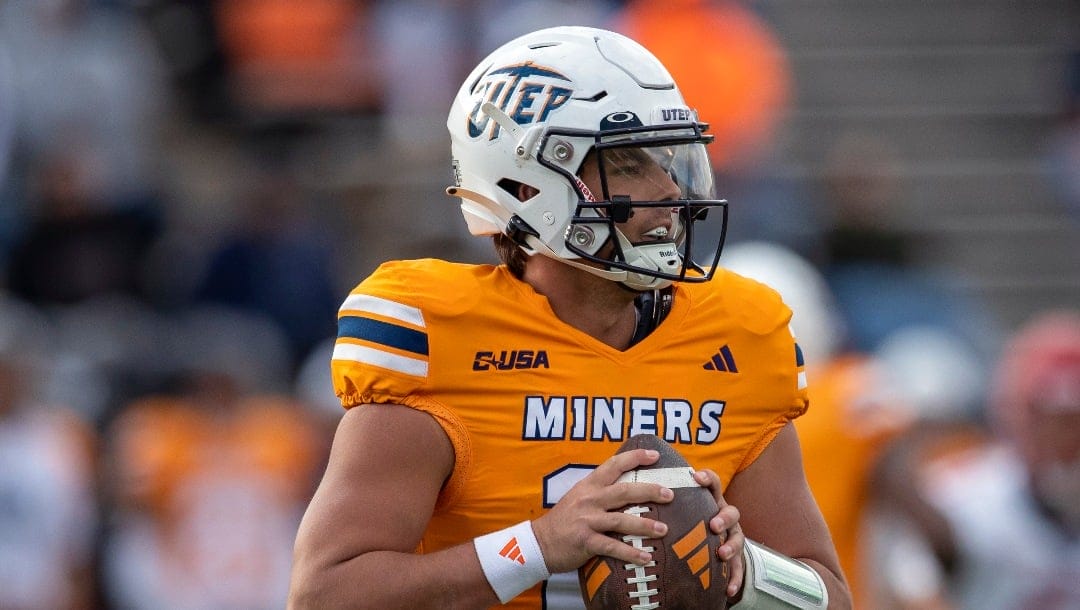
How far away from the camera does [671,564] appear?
8.87ft

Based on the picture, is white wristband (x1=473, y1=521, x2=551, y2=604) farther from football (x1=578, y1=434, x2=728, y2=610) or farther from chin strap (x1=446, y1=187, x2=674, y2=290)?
chin strap (x1=446, y1=187, x2=674, y2=290)

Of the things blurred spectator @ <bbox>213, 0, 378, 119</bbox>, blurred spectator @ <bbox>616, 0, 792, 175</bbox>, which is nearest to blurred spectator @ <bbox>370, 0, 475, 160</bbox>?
blurred spectator @ <bbox>213, 0, 378, 119</bbox>

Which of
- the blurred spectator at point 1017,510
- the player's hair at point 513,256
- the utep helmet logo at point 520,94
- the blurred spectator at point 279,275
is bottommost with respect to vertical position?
the blurred spectator at point 279,275

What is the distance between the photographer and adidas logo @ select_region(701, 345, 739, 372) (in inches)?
121

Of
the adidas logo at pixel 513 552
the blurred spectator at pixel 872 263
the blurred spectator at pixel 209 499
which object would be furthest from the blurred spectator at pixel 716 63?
the adidas logo at pixel 513 552

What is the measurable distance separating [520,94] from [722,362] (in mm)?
601

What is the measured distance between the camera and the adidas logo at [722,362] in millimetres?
3080

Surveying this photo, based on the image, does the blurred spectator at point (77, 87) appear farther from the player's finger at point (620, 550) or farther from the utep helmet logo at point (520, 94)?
the player's finger at point (620, 550)

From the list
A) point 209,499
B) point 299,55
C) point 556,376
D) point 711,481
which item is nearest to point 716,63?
point 299,55

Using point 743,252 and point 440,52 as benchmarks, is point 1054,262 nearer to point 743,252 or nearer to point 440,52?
point 440,52

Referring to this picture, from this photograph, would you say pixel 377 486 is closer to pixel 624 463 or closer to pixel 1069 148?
pixel 624 463

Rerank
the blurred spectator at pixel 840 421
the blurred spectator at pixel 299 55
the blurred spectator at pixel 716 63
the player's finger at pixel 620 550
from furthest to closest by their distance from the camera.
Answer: the blurred spectator at pixel 299 55 → the blurred spectator at pixel 716 63 → the blurred spectator at pixel 840 421 → the player's finger at pixel 620 550

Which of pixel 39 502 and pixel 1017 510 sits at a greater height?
pixel 1017 510

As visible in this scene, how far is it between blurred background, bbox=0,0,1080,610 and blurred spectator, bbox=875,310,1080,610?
12 millimetres
